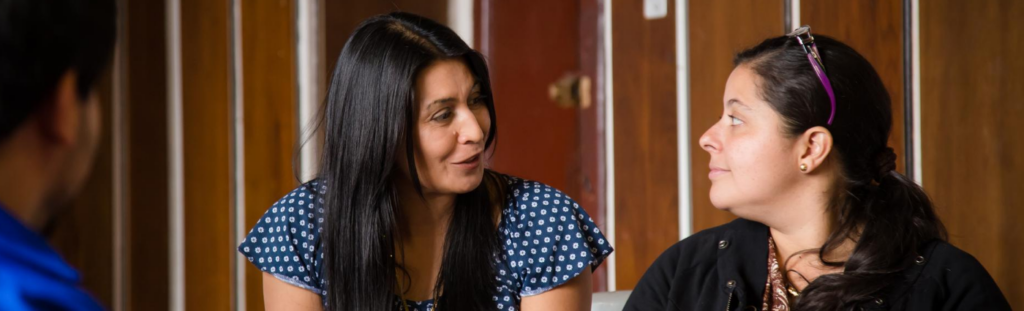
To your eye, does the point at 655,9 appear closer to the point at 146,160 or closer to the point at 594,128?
the point at 594,128

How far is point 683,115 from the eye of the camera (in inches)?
104

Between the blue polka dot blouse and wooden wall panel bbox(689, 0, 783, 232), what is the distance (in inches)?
36.7

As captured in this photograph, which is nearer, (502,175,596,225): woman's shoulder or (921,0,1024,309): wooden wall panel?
(502,175,596,225): woman's shoulder

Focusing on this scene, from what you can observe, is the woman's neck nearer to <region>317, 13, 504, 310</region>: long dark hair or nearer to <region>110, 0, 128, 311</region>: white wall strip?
<region>317, 13, 504, 310</region>: long dark hair

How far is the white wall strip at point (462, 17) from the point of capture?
117 inches

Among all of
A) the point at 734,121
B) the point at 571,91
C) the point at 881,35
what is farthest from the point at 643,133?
the point at 734,121

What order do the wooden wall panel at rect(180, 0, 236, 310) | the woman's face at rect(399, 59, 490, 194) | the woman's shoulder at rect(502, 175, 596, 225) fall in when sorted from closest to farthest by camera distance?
the woman's face at rect(399, 59, 490, 194) → the woman's shoulder at rect(502, 175, 596, 225) → the wooden wall panel at rect(180, 0, 236, 310)

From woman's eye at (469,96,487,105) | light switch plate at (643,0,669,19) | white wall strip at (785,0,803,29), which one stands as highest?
light switch plate at (643,0,669,19)

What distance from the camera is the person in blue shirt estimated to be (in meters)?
0.59

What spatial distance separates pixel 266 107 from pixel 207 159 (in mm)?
256

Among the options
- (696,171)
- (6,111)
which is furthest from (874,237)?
(6,111)

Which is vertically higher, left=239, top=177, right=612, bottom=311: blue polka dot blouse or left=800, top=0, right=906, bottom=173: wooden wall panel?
left=800, top=0, right=906, bottom=173: wooden wall panel

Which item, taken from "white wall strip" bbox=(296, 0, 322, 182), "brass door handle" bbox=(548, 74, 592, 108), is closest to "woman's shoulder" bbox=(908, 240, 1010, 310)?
"brass door handle" bbox=(548, 74, 592, 108)

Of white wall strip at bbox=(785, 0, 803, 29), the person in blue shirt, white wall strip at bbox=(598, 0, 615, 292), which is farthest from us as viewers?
white wall strip at bbox=(598, 0, 615, 292)
